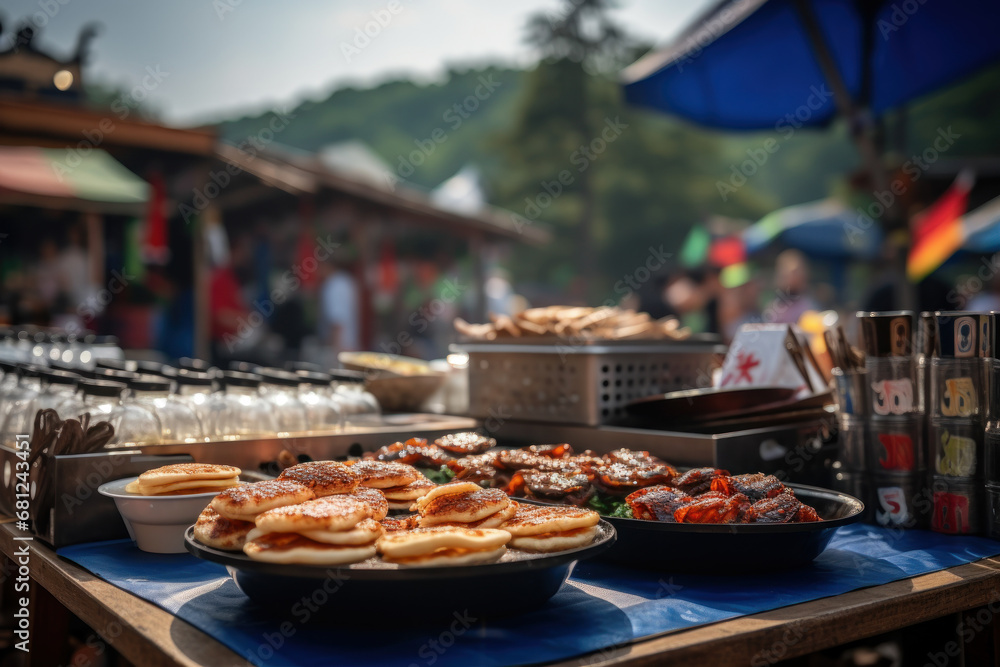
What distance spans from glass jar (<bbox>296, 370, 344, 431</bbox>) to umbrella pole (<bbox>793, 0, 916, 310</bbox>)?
3002mm

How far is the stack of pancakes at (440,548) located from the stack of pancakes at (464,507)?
0.13 m

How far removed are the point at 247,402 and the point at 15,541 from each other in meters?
0.69

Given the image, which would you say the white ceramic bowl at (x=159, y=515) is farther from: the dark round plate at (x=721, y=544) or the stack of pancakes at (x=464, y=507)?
the dark round plate at (x=721, y=544)

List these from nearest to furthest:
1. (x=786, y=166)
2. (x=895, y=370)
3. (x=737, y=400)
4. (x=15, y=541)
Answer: (x=15, y=541) < (x=895, y=370) < (x=737, y=400) < (x=786, y=166)

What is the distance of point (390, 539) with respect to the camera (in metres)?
1.25

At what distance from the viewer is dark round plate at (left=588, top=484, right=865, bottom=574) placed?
1538mm

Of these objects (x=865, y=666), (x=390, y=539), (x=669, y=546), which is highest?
(x=390, y=539)

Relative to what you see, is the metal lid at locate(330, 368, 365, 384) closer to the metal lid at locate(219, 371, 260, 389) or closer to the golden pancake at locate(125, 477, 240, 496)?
the metal lid at locate(219, 371, 260, 389)

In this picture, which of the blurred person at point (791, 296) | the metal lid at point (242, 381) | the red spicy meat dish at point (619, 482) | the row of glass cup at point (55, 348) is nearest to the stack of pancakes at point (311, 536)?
the red spicy meat dish at point (619, 482)

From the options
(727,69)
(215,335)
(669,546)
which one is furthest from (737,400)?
(215,335)

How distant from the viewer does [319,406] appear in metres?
2.46

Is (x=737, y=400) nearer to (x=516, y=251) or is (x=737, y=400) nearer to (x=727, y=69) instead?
(x=727, y=69)

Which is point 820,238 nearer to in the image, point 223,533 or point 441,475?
point 441,475

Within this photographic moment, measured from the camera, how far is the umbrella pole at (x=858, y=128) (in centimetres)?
387
